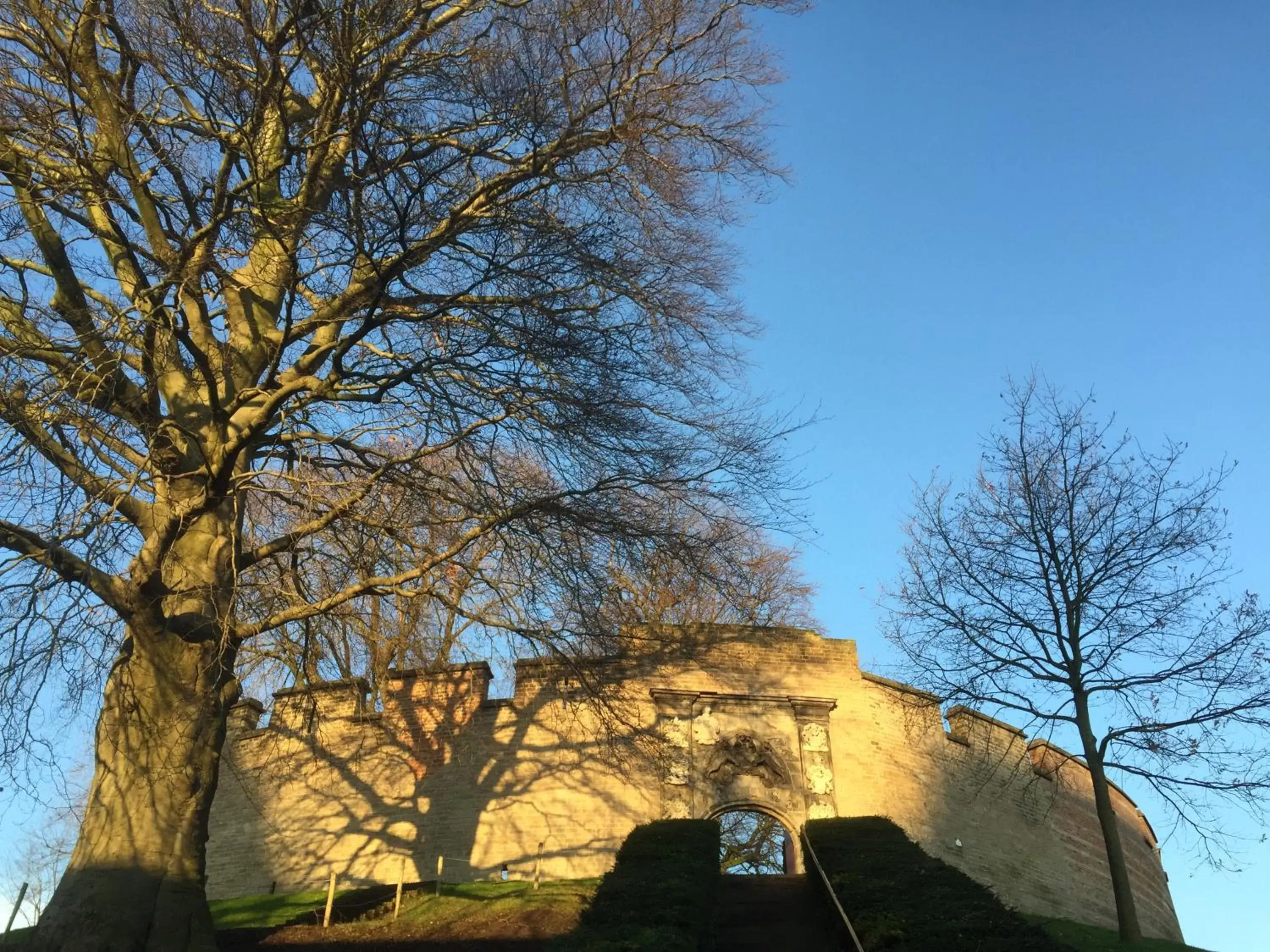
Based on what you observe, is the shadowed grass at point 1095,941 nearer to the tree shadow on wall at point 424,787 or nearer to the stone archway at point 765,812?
the stone archway at point 765,812

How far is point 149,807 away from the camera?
25.6 feet

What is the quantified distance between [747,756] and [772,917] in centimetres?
414

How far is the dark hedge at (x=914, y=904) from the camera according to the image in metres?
6.31

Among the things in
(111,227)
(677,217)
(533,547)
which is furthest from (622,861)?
(111,227)

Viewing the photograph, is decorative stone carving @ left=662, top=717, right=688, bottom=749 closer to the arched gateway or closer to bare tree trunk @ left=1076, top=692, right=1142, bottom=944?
the arched gateway

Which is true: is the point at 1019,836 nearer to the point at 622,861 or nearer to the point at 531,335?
the point at 622,861

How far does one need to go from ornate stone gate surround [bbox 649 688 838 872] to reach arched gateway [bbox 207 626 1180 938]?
0.02 meters

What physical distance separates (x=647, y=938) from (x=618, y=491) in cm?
371

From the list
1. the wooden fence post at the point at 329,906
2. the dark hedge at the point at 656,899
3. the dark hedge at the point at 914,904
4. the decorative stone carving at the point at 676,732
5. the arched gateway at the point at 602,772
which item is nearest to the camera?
the dark hedge at the point at 914,904

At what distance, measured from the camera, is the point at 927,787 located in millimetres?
14523

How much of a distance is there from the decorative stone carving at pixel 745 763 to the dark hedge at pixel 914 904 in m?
2.96

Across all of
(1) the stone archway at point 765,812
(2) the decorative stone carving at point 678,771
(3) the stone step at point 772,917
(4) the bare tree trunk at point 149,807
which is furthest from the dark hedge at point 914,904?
(4) the bare tree trunk at point 149,807

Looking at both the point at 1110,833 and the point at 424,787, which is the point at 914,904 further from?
the point at 424,787

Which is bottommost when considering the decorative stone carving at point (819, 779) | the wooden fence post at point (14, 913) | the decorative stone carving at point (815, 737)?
the wooden fence post at point (14, 913)
